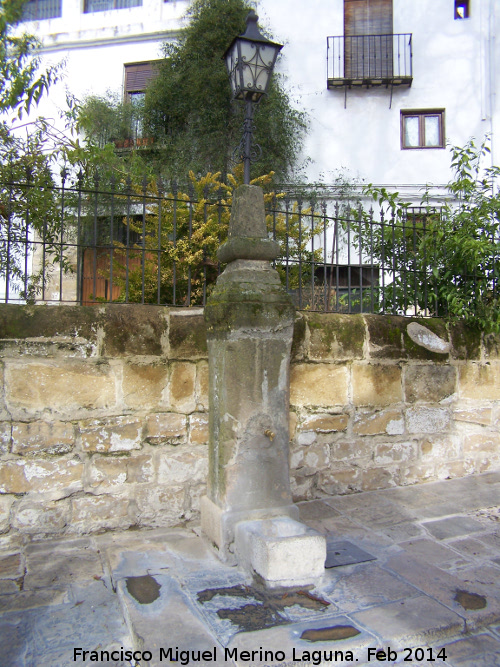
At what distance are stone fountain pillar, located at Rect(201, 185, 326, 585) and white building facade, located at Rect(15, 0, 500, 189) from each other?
8.22 meters

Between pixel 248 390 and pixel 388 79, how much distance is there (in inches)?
386

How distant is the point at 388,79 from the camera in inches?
411

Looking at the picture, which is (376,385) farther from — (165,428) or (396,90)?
(396,90)

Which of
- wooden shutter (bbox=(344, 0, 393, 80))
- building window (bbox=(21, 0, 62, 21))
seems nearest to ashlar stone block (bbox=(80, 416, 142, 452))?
wooden shutter (bbox=(344, 0, 393, 80))

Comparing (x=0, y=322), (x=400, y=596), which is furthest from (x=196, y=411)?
(x=400, y=596)

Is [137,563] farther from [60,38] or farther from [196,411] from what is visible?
[60,38]

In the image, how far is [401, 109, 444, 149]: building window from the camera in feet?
35.1

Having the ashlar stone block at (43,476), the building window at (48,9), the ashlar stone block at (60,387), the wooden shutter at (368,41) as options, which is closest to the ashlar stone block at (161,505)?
the ashlar stone block at (43,476)

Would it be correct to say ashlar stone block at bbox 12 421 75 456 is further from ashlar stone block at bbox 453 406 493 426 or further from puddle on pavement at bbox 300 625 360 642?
ashlar stone block at bbox 453 406 493 426

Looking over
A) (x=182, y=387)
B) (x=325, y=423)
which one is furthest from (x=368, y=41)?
(x=182, y=387)

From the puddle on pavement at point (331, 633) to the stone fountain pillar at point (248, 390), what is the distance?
65 centimetres

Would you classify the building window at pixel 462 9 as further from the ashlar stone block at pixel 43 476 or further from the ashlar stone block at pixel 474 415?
the ashlar stone block at pixel 43 476

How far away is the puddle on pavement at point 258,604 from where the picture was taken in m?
2.18

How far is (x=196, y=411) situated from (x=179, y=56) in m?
9.78
